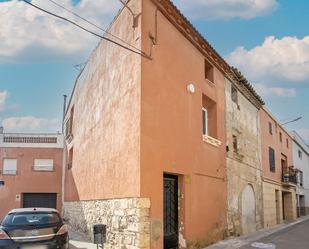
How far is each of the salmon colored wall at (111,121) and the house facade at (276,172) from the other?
1041cm

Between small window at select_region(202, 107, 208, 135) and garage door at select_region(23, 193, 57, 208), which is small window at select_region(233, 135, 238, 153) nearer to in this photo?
small window at select_region(202, 107, 208, 135)

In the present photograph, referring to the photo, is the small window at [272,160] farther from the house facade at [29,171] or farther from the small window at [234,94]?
the house facade at [29,171]

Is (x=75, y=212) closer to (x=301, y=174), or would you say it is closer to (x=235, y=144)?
(x=235, y=144)

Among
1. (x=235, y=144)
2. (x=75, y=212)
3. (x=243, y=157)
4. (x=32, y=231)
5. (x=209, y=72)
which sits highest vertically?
(x=209, y=72)

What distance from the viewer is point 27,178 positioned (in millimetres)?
24594

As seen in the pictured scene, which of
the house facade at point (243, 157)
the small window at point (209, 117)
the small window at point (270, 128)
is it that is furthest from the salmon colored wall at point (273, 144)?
the small window at point (209, 117)

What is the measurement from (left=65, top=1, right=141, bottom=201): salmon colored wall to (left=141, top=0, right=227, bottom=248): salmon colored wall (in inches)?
14.8

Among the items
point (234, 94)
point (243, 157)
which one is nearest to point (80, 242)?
point (243, 157)

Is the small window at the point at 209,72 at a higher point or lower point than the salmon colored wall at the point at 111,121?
higher

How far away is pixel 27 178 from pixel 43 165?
4.27ft

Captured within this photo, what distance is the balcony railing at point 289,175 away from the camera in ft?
86.5

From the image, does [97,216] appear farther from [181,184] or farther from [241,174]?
[241,174]

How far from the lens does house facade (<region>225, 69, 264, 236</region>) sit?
1553 cm

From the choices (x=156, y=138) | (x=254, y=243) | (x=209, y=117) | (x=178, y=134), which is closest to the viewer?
(x=156, y=138)
